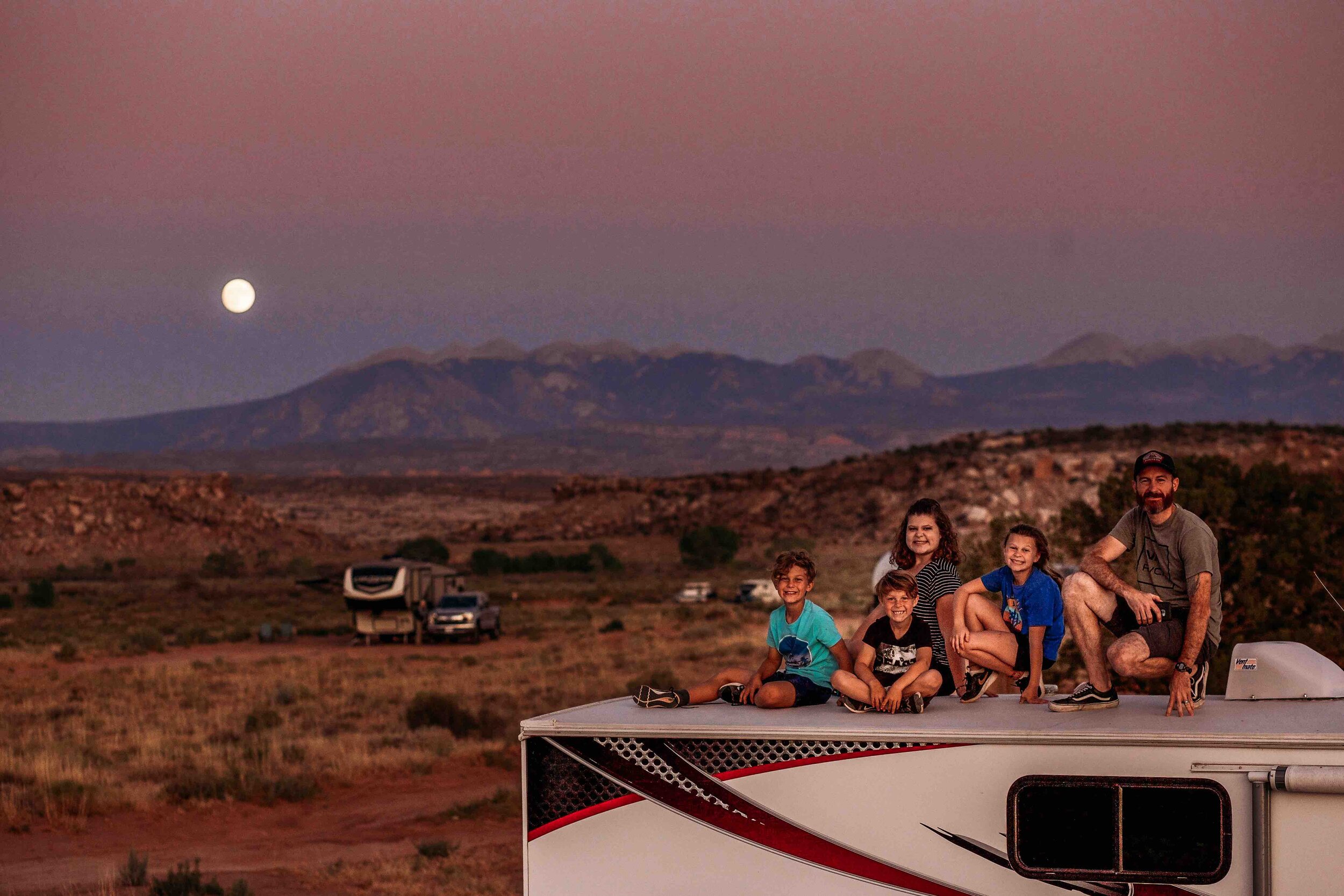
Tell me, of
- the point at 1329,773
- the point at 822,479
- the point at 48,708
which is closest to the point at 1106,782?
the point at 1329,773

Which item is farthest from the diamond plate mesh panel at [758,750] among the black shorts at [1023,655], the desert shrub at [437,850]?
the desert shrub at [437,850]

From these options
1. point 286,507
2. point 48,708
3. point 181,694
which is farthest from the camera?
point 286,507

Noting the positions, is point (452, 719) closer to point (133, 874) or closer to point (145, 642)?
point (133, 874)

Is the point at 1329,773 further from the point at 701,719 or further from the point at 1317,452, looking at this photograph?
the point at 1317,452

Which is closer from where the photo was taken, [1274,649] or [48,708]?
[1274,649]

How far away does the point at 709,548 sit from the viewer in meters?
69.0

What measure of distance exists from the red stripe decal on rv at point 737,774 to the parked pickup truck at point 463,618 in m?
29.5

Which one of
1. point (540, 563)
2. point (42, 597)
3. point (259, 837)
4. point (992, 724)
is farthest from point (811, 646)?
point (540, 563)

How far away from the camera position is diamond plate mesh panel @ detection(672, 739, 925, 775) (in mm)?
5578

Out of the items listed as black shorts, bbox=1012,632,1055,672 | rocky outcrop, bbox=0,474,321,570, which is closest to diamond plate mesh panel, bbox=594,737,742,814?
black shorts, bbox=1012,632,1055,672

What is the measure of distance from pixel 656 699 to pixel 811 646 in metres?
0.83

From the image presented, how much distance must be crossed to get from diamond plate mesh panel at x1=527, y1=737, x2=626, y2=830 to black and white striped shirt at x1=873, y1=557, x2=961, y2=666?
1.75 metres

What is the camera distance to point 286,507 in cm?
13925

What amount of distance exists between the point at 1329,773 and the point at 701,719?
7.87ft
